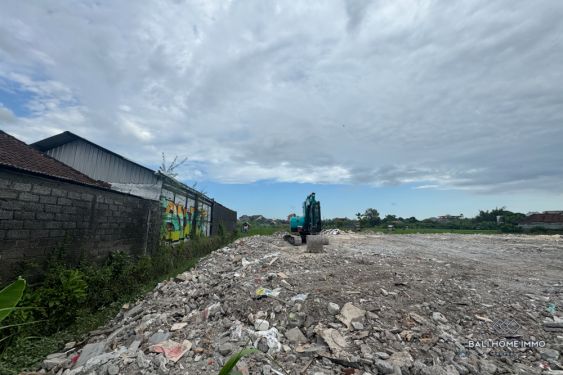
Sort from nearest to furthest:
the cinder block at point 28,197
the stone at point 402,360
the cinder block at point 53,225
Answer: the stone at point 402,360 < the cinder block at point 28,197 < the cinder block at point 53,225

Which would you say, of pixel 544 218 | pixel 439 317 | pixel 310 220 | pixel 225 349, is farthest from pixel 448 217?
pixel 225 349

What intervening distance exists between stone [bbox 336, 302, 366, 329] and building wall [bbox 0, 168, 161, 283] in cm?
488

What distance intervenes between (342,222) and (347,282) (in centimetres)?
3622

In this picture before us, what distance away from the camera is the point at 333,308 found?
4402 mm

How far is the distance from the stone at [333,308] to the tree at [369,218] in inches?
1579

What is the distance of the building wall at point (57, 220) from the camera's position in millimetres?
4609

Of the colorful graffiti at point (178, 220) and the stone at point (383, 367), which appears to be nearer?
the stone at point (383, 367)

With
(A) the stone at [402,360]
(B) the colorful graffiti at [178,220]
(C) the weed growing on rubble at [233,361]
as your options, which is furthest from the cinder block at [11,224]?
(B) the colorful graffiti at [178,220]

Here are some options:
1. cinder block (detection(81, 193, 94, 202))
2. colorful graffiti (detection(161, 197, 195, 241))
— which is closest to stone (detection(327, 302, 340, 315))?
cinder block (detection(81, 193, 94, 202))

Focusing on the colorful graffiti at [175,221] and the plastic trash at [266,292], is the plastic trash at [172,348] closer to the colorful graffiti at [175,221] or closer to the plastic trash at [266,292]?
the plastic trash at [266,292]

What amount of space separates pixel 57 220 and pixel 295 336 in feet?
15.4

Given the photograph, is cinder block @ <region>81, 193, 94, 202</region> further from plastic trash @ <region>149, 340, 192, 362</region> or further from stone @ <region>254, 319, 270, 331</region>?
stone @ <region>254, 319, 270, 331</region>

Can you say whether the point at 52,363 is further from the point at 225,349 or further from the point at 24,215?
the point at 24,215

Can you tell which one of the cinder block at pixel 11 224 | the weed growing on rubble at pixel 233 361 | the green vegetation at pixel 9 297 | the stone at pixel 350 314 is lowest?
the stone at pixel 350 314
